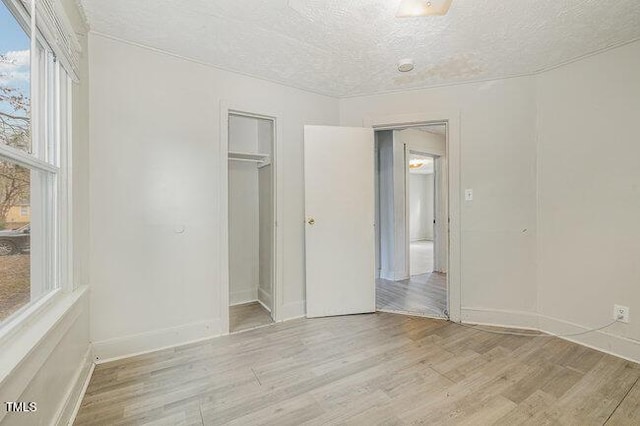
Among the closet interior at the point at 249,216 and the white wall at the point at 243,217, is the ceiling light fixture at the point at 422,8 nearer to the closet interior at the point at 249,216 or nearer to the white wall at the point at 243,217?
the closet interior at the point at 249,216

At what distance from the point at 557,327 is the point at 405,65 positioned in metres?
2.66

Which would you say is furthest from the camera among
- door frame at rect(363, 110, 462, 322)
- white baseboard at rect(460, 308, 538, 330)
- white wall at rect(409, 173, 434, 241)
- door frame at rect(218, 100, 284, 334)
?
white wall at rect(409, 173, 434, 241)

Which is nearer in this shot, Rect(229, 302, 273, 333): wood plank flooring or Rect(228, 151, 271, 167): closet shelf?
Rect(229, 302, 273, 333): wood plank flooring

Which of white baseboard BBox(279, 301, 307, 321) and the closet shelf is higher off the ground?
the closet shelf

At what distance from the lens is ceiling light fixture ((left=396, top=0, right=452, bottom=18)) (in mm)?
1712

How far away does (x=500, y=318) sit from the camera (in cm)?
275

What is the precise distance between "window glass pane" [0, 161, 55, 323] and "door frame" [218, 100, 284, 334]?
1147 mm

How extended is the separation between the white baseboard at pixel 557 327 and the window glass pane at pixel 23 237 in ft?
10.6

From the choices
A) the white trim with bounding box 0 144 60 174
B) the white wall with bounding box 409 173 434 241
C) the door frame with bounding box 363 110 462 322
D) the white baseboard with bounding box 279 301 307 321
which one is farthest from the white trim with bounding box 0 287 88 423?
the white wall with bounding box 409 173 434 241

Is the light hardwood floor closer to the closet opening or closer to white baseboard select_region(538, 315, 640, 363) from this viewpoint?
white baseboard select_region(538, 315, 640, 363)

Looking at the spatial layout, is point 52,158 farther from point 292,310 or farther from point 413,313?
point 413,313

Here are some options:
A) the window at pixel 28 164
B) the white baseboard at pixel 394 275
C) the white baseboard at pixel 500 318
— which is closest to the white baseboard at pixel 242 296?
the window at pixel 28 164

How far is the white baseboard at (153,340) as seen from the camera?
2084 millimetres

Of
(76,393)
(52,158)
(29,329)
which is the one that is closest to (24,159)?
(52,158)
